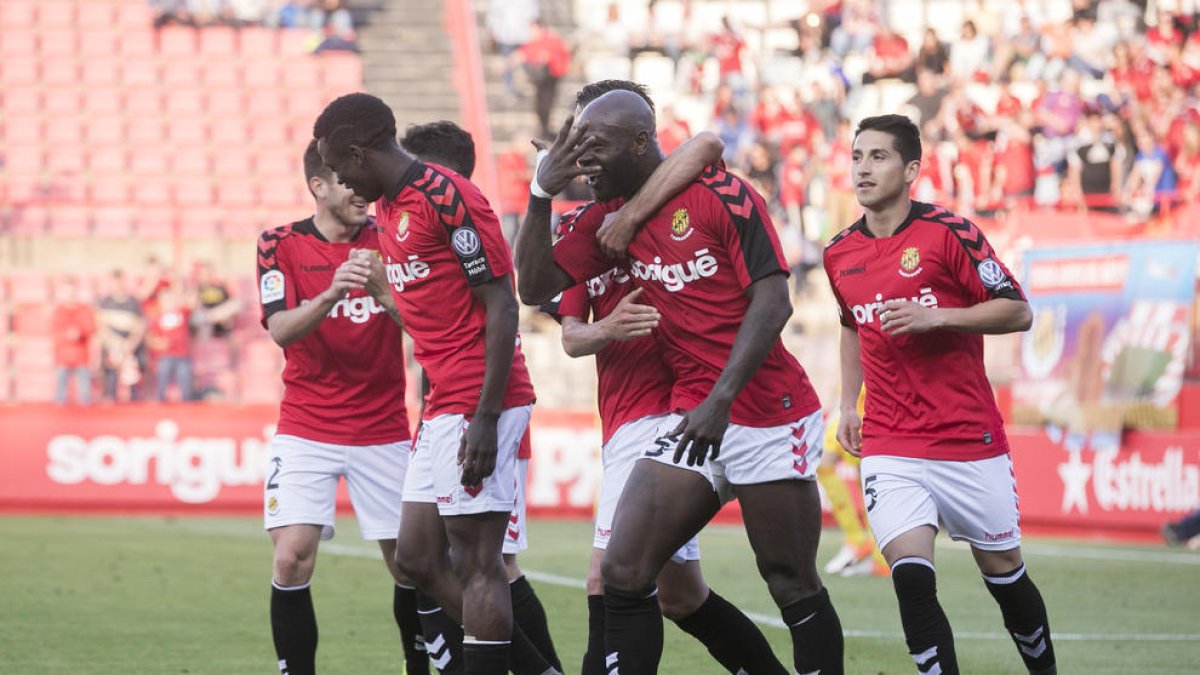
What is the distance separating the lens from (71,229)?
24.3 meters

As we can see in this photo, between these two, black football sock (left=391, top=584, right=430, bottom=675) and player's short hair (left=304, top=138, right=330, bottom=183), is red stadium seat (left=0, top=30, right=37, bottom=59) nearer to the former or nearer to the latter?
player's short hair (left=304, top=138, right=330, bottom=183)

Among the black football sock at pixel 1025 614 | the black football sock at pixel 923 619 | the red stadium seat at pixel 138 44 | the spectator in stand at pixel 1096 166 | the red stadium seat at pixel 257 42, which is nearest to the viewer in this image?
the black football sock at pixel 923 619

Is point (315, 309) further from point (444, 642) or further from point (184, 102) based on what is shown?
point (184, 102)

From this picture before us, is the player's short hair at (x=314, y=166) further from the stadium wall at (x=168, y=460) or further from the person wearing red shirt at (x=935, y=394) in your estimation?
the stadium wall at (x=168, y=460)

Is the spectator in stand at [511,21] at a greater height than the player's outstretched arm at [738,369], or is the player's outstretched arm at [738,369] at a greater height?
the spectator in stand at [511,21]

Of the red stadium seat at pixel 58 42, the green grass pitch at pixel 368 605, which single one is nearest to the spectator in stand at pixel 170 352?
the green grass pitch at pixel 368 605

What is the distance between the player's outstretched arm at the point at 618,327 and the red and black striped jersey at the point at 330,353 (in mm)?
1412

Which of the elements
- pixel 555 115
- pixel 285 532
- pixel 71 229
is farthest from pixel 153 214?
pixel 285 532

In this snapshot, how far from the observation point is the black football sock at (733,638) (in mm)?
6457

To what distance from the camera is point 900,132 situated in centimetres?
698

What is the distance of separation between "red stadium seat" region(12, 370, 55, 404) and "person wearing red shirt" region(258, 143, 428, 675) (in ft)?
52.7

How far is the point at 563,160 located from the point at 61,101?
969 inches

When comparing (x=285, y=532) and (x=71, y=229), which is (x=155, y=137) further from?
(x=285, y=532)

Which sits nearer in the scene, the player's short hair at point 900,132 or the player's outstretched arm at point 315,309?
the player's outstretched arm at point 315,309
